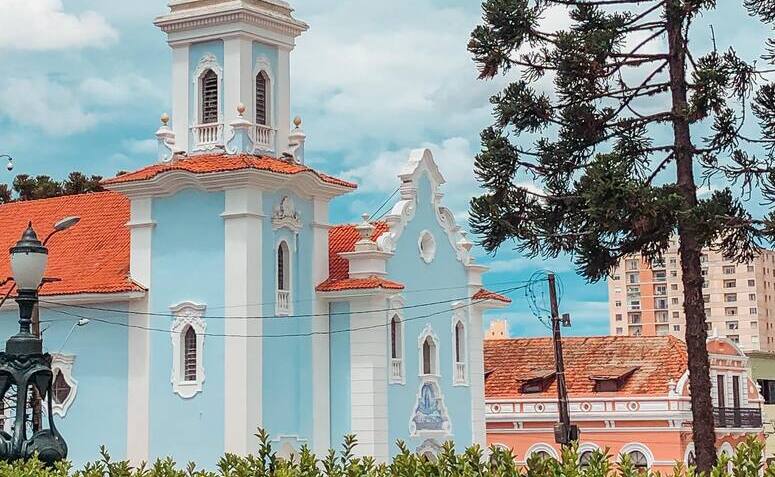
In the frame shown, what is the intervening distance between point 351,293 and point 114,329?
5.71 m

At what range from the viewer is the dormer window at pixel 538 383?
45.1 m

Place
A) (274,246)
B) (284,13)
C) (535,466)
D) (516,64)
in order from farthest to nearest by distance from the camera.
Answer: (284,13), (274,246), (516,64), (535,466)

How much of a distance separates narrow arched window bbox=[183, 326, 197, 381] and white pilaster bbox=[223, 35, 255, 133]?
469 cm

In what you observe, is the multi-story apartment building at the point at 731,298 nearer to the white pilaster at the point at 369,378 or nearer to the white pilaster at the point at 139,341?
the white pilaster at the point at 369,378

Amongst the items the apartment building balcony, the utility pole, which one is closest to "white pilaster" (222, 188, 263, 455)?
the utility pole

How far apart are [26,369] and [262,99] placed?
20746mm

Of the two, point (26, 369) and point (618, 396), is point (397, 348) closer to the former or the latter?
point (618, 396)

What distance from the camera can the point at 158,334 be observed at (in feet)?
107

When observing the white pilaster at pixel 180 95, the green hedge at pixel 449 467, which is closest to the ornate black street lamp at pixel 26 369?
the green hedge at pixel 449 467

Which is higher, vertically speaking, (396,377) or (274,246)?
(274,246)

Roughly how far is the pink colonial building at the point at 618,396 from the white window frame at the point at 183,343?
1376 cm

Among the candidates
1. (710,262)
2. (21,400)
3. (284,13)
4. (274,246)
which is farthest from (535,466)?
(710,262)

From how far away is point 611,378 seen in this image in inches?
1722

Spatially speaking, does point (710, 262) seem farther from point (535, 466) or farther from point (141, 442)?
point (535, 466)
